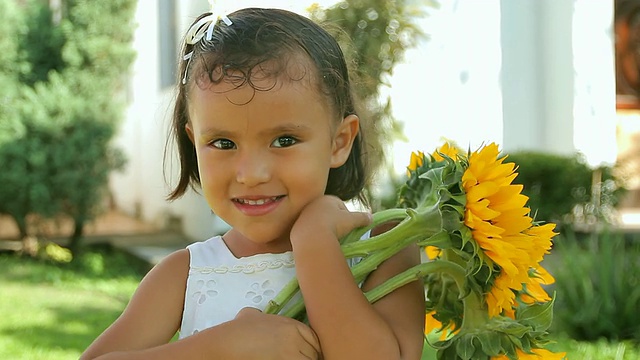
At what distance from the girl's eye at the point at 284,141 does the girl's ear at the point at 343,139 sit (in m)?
0.14

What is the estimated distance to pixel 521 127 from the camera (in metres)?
8.09

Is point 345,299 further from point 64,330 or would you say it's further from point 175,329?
point 64,330

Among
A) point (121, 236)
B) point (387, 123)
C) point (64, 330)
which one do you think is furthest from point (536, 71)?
point (121, 236)

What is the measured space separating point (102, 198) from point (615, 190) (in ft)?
16.3

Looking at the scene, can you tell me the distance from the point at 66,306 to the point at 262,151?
18.1 feet

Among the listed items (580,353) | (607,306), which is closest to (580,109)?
(607,306)

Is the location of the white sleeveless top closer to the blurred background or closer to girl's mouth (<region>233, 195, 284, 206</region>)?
girl's mouth (<region>233, 195, 284, 206</region>)

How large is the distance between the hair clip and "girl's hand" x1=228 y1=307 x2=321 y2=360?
1.70 ft

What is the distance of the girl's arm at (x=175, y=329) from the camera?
1.50 meters

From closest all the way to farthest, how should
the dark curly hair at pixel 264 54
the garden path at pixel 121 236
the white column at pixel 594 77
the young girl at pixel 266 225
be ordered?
1. the young girl at pixel 266 225
2. the dark curly hair at pixel 264 54
3. the white column at pixel 594 77
4. the garden path at pixel 121 236

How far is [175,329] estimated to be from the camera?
5.65ft

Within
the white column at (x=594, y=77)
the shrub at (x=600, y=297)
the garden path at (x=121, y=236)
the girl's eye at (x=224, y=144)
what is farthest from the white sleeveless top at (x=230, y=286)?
the garden path at (x=121, y=236)

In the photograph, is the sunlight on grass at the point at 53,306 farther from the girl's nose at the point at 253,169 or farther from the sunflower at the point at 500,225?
the sunflower at the point at 500,225

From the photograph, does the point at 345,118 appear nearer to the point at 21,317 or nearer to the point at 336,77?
the point at 336,77
